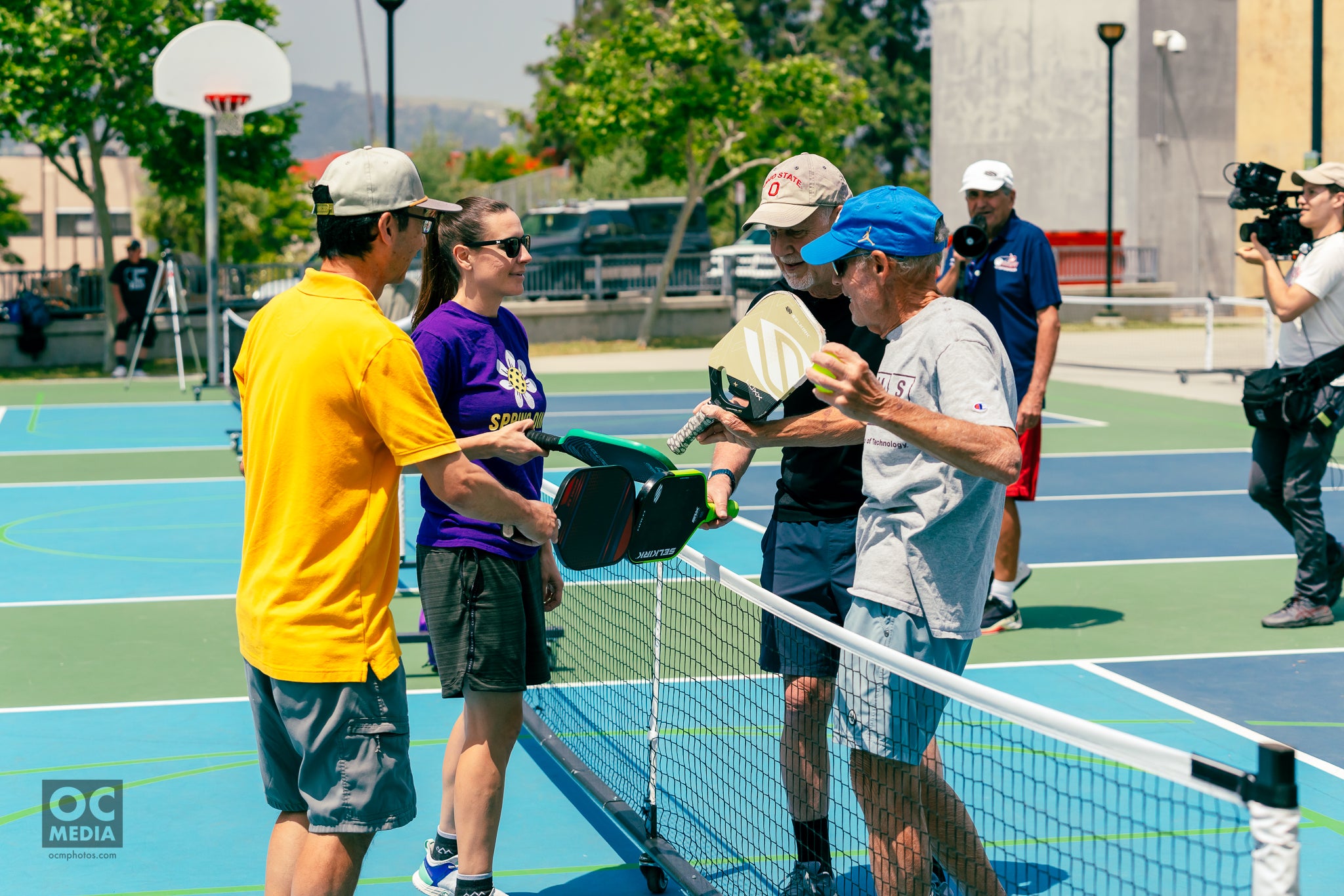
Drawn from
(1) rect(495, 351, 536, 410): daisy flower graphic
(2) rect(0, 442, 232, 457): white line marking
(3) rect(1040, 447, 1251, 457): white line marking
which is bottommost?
(3) rect(1040, 447, 1251, 457): white line marking

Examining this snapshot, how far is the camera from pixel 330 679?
10.4 ft

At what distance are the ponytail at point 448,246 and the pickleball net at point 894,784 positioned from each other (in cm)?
114

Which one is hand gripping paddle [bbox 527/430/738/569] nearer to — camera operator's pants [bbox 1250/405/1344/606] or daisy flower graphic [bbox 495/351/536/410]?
daisy flower graphic [bbox 495/351/536/410]

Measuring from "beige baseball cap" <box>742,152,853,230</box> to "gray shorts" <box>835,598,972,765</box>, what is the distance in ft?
4.00

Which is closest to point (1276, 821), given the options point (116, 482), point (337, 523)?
point (337, 523)

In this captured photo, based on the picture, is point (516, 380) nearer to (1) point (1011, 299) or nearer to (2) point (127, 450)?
(1) point (1011, 299)

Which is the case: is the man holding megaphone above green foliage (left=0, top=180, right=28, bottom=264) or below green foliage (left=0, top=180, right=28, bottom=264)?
below

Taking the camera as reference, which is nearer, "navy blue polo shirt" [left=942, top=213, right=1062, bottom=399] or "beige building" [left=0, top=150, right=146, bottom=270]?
"navy blue polo shirt" [left=942, top=213, right=1062, bottom=399]

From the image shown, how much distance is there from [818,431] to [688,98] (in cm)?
2307

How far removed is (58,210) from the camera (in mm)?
88250

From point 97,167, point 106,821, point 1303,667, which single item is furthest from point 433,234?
point 97,167

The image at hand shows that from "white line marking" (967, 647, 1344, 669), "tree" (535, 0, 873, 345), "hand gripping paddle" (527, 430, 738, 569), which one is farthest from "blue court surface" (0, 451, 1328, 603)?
"tree" (535, 0, 873, 345)

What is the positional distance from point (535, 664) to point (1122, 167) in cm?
3736

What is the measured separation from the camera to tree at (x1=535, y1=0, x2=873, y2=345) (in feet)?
85.3
